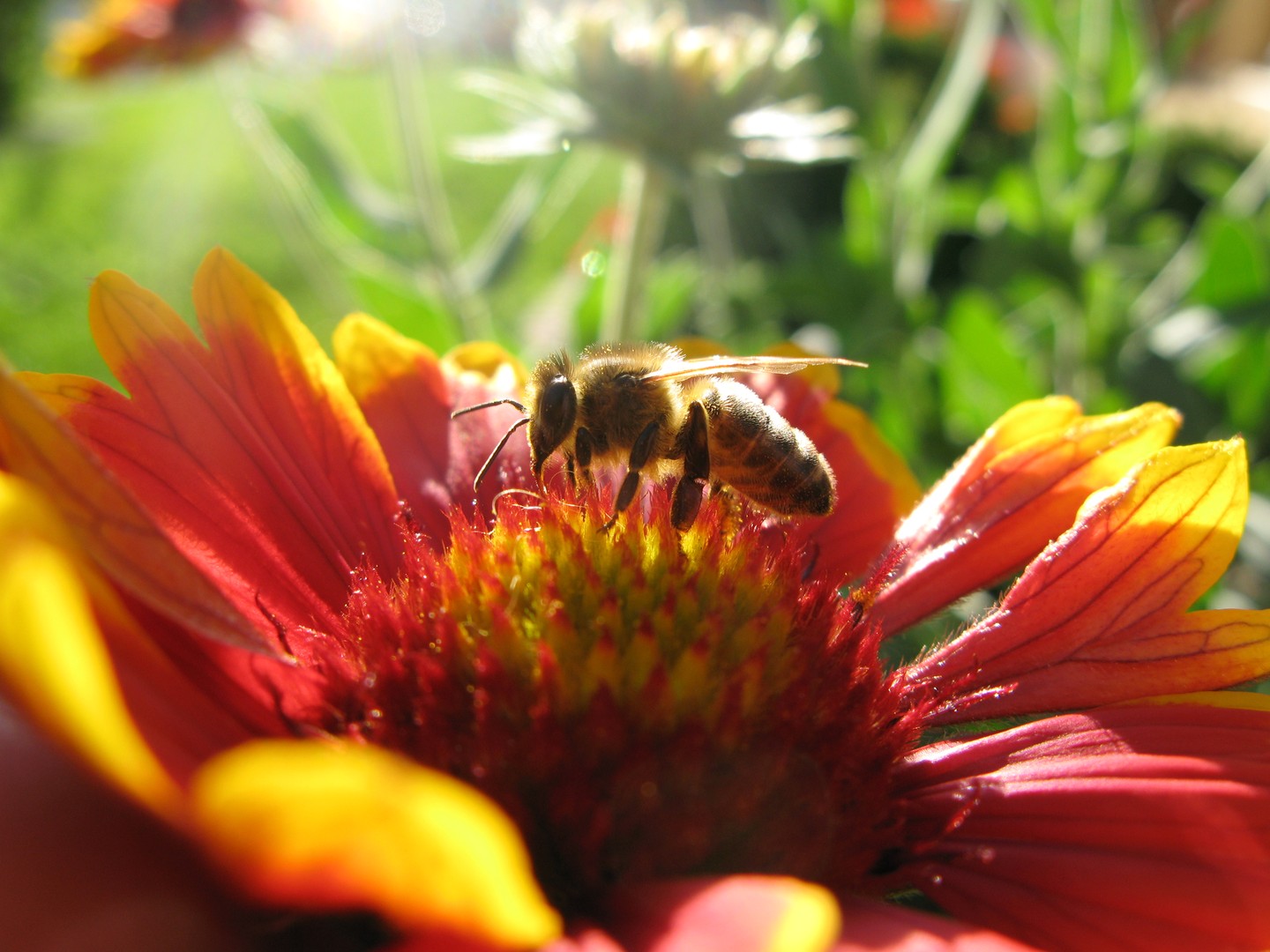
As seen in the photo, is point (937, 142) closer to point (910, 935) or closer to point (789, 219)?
point (789, 219)

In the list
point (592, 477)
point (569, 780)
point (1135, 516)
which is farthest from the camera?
point (592, 477)

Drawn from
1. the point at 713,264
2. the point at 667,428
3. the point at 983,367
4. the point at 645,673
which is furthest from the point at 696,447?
the point at 713,264

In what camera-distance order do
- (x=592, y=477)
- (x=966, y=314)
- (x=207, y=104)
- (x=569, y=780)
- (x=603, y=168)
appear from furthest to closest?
(x=207, y=104) → (x=603, y=168) → (x=966, y=314) → (x=592, y=477) → (x=569, y=780)

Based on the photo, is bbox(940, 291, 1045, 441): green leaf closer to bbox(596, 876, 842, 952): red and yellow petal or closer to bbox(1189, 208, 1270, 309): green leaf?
bbox(1189, 208, 1270, 309): green leaf

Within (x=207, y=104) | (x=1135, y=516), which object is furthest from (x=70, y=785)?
(x=207, y=104)

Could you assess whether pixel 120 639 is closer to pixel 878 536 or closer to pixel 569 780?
pixel 569 780

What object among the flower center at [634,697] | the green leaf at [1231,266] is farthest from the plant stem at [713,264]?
the flower center at [634,697]

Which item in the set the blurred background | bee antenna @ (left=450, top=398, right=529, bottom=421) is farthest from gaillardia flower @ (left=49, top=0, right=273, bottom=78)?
bee antenna @ (left=450, top=398, right=529, bottom=421)
